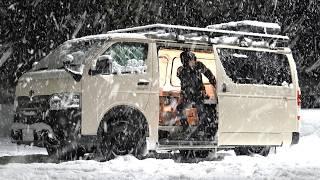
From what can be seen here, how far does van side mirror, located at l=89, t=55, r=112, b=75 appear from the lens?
10359 millimetres

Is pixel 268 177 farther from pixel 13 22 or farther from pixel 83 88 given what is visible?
pixel 13 22

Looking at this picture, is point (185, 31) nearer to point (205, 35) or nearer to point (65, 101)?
point (205, 35)

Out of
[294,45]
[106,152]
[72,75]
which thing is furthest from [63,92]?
[294,45]

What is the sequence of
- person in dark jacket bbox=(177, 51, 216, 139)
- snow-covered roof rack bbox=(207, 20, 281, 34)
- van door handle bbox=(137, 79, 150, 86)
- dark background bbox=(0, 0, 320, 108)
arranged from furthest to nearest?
dark background bbox=(0, 0, 320, 108), snow-covered roof rack bbox=(207, 20, 281, 34), person in dark jacket bbox=(177, 51, 216, 139), van door handle bbox=(137, 79, 150, 86)

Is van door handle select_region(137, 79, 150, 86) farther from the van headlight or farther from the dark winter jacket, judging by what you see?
the dark winter jacket

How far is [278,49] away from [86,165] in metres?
5.00

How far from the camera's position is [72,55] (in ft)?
35.9

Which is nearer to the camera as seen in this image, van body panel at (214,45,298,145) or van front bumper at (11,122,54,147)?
van front bumper at (11,122,54,147)

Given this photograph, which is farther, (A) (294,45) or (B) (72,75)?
(A) (294,45)

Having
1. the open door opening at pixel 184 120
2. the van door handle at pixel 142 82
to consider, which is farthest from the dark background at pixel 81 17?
the van door handle at pixel 142 82

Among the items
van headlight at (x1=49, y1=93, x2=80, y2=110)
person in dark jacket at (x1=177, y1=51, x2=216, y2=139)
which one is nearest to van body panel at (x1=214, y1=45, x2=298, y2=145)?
person in dark jacket at (x1=177, y1=51, x2=216, y2=139)

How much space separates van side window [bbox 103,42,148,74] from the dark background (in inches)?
238

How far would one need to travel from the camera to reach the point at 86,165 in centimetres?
963

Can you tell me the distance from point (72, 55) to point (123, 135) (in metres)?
1.45
